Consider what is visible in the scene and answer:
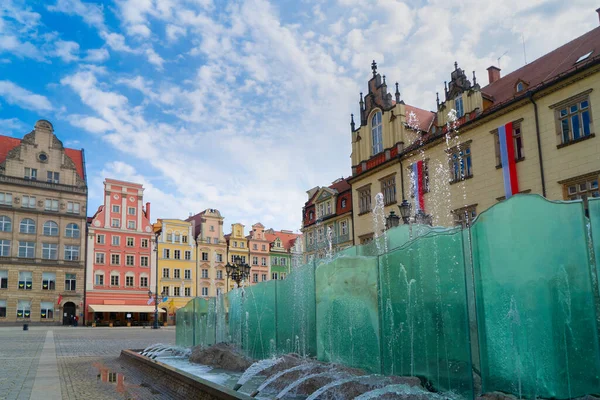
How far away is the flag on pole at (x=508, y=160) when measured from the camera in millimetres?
24516

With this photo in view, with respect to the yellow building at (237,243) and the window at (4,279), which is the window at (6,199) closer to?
the window at (4,279)

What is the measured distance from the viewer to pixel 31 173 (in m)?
54.7

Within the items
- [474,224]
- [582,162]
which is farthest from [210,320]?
[582,162]

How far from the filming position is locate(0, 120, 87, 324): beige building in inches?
2042

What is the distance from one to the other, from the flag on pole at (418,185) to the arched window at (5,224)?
41447mm

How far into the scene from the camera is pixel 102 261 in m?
58.1

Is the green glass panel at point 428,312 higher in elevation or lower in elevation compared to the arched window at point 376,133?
lower

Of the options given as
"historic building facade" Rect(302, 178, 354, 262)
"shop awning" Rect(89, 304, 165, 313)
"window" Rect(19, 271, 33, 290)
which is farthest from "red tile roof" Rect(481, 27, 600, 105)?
"window" Rect(19, 271, 33, 290)

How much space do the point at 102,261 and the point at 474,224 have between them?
57.2 meters

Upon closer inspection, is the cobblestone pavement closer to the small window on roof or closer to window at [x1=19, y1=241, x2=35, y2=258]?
the small window on roof

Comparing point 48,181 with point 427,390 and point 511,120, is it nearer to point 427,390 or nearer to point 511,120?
point 511,120

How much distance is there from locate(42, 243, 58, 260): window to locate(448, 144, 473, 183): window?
43.1 m

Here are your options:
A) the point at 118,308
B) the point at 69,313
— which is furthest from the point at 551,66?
the point at 69,313

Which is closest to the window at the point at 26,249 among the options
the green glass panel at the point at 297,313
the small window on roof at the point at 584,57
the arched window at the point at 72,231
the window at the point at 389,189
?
the arched window at the point at 72,231
